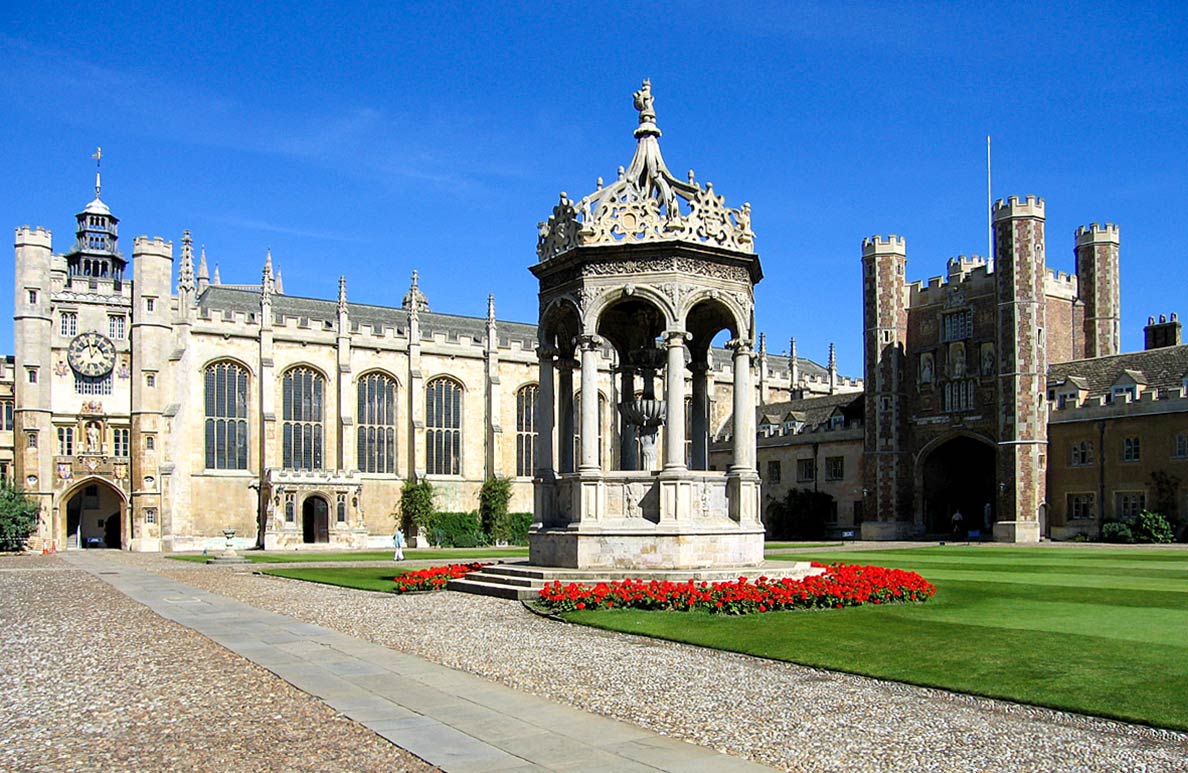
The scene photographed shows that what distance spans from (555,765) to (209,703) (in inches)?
159

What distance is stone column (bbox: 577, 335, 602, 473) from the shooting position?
19.8 meters

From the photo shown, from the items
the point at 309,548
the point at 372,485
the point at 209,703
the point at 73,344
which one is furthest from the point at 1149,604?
the point at 73,344

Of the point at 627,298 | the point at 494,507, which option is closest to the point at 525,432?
the point at 494,507

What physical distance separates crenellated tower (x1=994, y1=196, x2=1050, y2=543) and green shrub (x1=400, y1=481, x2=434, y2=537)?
27.8 metres

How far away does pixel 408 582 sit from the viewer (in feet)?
67.9

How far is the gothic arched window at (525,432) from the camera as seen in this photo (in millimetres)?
60438

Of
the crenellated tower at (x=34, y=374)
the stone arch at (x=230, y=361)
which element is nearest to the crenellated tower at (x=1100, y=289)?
the stone arch at (x=230, y=361)

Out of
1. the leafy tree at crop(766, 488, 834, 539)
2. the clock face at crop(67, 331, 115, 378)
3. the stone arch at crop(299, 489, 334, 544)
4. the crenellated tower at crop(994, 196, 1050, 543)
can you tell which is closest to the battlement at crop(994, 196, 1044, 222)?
the crenellated tower at crop(994, 196, 1050, 543)

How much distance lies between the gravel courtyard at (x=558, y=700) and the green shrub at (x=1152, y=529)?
3525 cm

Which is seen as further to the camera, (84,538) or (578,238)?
(84,538)

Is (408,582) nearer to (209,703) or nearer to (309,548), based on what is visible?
(209,703)

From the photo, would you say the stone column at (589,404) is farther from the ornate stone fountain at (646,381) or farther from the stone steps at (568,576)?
the stone steps at (568,576)

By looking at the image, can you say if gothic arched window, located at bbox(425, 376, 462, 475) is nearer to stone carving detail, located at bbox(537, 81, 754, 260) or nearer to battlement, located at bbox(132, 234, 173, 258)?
battlement, located at bbox(132, 234, 173, 258)

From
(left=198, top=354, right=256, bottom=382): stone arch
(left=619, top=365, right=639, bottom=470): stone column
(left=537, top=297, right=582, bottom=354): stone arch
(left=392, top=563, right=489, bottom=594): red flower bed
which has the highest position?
(left=198, top=354, right=256, bottom=382): stone arch
